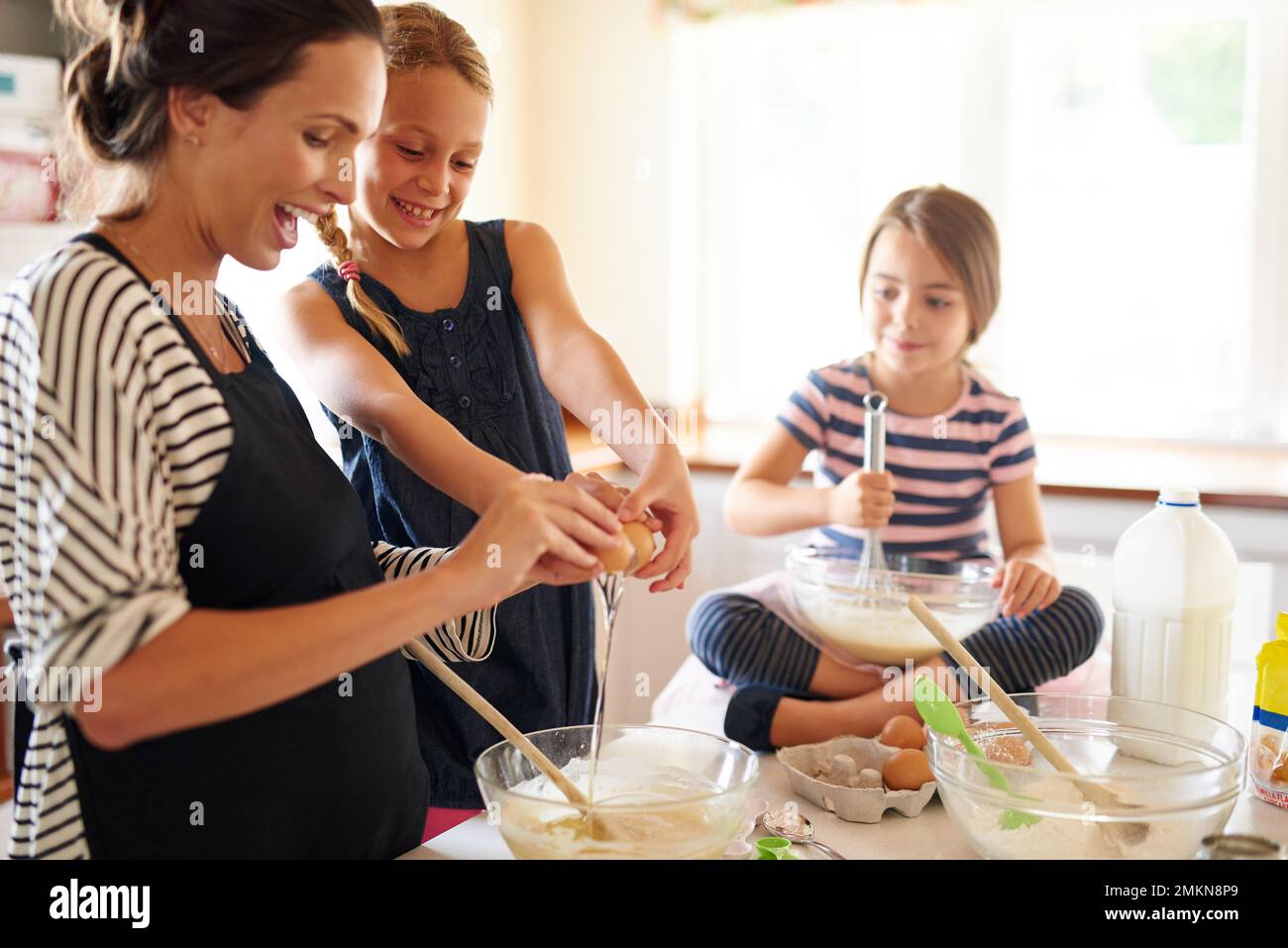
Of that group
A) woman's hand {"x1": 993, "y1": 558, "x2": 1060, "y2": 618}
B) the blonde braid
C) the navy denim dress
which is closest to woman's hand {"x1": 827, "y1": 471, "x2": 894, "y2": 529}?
woman's hand {"x1": 993, "y1": 558, "x2": 1060, "y2": 618}

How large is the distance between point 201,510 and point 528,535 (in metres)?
0.23

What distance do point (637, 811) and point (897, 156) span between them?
2.80 metres

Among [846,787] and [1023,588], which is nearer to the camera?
[846,787]

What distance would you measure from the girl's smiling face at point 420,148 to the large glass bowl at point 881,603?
2.05 feet

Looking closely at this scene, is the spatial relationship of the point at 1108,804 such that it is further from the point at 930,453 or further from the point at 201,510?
the point at 930,453

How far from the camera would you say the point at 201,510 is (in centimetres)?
87

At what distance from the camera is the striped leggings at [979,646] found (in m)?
1.54

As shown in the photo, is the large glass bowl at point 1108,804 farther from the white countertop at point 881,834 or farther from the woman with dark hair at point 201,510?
the woman with dark hair at point 201,510

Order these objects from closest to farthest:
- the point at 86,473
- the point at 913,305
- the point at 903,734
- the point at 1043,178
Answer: the point at 86,473 → the point at 903,734 → the point at 913,305 → the point at 1043,178

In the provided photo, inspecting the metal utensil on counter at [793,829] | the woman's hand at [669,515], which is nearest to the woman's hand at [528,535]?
the woman's hand at [669,515]

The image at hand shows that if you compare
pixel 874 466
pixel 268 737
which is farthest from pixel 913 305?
pixel 268 737

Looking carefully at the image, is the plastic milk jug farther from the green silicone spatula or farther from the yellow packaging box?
the green silicone spatula

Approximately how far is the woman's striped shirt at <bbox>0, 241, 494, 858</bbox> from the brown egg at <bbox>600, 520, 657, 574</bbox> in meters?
0.30

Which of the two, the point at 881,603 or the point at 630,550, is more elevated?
the point at 630,550
